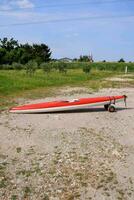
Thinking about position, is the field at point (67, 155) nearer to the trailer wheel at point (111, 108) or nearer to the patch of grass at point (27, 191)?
the patch of grass at point (27, 191)

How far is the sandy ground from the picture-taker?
9.60 meters

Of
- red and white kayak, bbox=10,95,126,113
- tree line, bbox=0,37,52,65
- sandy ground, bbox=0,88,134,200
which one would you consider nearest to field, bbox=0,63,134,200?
sandy ground, bbox=0,88,134,200

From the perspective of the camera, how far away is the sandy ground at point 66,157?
9.60 meters

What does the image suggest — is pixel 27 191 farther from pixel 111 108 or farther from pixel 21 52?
pixel 21 52

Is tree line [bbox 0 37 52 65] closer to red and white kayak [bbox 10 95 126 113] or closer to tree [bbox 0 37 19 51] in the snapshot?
tree [bbox 0 37 19 51]

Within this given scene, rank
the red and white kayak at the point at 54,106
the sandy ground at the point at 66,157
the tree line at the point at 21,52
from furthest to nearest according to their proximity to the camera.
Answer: the tree line at the point at 21,52
the red and white kayak at the point at 54,106
the sandy ground at the point at 66,157

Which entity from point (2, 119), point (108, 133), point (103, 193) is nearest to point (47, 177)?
point (103, 193)

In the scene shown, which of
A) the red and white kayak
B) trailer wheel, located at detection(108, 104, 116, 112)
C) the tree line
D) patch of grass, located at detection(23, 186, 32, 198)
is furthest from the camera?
the tree line

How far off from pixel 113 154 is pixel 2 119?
659cm

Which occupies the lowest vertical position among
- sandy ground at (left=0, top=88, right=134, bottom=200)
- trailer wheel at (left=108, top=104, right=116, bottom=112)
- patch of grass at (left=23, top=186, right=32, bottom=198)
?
patch of grass at (left=23, top=186, right=32, bottom=198)

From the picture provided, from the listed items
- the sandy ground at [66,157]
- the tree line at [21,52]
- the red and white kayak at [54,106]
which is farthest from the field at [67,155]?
the tree line at [21,52]

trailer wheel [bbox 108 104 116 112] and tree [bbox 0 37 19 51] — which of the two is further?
tree [bbox 0 37 19 51]

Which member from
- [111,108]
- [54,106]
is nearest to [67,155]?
[54,106]

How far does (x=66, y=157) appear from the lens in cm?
1196
